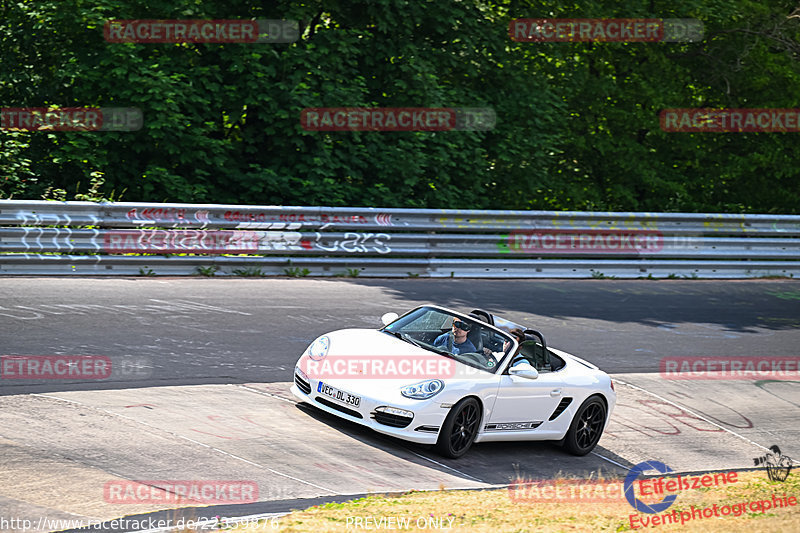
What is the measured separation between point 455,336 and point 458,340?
0.06 m

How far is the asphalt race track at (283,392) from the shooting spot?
7566 millimetres

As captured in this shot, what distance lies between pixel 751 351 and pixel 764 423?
2.81m

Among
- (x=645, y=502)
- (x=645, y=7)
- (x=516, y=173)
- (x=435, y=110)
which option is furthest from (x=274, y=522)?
(x=645, y=7)

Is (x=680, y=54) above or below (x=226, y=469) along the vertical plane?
above

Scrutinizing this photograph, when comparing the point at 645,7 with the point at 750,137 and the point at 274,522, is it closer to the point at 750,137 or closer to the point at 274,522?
the point at 750,137

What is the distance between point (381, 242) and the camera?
17281mm

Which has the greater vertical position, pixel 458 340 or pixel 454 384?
pixel 458 340

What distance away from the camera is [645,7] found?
23.2 m

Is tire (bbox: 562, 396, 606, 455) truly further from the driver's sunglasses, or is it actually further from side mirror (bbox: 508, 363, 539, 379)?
the driver's sunglasses

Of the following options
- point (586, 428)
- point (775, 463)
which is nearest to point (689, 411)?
point (775, 463)

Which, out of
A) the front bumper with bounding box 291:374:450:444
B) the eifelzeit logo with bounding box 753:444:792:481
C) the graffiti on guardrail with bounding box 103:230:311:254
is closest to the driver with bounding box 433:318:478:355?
the front bumper with bounding box 291:374:450:444

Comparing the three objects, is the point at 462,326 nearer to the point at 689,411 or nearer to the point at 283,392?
the point at 283,392

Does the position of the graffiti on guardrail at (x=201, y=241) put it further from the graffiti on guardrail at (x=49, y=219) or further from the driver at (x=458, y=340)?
the driver at (x=458, y=340)

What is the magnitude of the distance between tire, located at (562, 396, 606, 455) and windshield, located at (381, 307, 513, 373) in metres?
1.23
